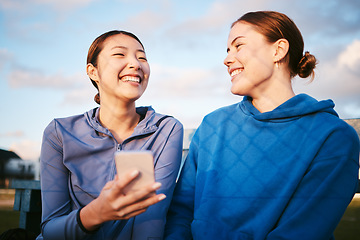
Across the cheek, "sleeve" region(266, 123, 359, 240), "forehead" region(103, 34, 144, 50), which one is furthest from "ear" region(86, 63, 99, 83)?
"sleeve" region(266, 123, 359, 240)

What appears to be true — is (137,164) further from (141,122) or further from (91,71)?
(91,71)

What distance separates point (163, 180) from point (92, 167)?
332 mm

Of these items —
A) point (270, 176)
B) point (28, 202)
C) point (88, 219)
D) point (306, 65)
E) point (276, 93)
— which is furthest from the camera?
point (28, 202)

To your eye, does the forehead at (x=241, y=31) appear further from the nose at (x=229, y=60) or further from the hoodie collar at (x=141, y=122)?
the hoodie collar at (x=141, y=122)

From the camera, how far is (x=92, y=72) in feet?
5.05

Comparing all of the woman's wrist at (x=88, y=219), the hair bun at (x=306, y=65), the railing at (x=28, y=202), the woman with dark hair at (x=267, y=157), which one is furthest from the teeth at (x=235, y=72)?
the railing at (x=28, y=202)

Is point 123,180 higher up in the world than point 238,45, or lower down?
lower down

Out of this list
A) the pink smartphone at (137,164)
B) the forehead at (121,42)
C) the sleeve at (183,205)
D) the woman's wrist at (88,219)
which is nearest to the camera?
the pink smartphone at (137,164)

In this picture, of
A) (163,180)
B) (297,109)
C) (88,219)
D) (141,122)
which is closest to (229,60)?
(297,109)

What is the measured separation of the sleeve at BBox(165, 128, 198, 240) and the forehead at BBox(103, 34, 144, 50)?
0.60 m

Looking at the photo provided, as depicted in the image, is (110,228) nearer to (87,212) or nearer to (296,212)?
(87,212)

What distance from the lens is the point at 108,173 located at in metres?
1.34

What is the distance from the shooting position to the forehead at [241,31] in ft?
4.38

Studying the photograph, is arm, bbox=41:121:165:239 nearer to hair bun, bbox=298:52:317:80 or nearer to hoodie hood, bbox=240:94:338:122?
hoodie hood, bbox=240:94:338:122
